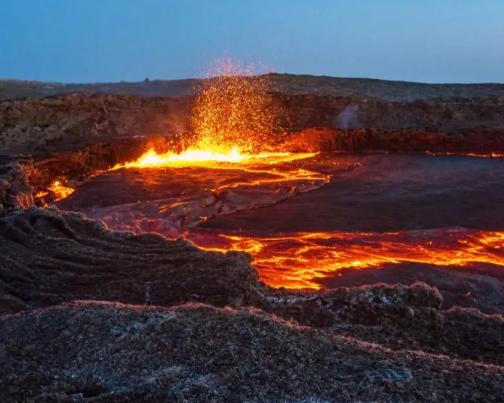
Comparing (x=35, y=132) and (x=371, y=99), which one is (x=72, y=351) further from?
(x=371, y=99)

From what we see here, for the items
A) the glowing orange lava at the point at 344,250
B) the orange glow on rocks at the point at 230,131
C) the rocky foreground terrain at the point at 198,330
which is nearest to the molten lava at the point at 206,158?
the orange glow on rocks at the point at 230,131

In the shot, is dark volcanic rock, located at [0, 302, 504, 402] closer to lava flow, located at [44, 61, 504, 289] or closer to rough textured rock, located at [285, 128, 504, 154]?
lava flow, located at [44, 61, 504, 289]

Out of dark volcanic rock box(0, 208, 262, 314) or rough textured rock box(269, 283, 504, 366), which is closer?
rough textured rock box(269, 283, 504, 366)

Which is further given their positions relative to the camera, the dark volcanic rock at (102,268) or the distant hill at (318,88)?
the distant hill at (318,88)

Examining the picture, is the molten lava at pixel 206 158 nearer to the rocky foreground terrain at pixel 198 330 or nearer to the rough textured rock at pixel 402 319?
the rocky foreground terrain at pixel 198 330

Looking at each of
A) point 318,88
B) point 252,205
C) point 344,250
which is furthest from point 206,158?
point 344,250

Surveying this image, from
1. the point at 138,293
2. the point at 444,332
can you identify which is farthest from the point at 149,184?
the point at 444,332

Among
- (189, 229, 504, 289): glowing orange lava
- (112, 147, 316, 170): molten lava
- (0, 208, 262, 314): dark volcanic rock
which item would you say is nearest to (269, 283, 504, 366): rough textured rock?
(0, 208, 262, 314): dark volcanic rock
